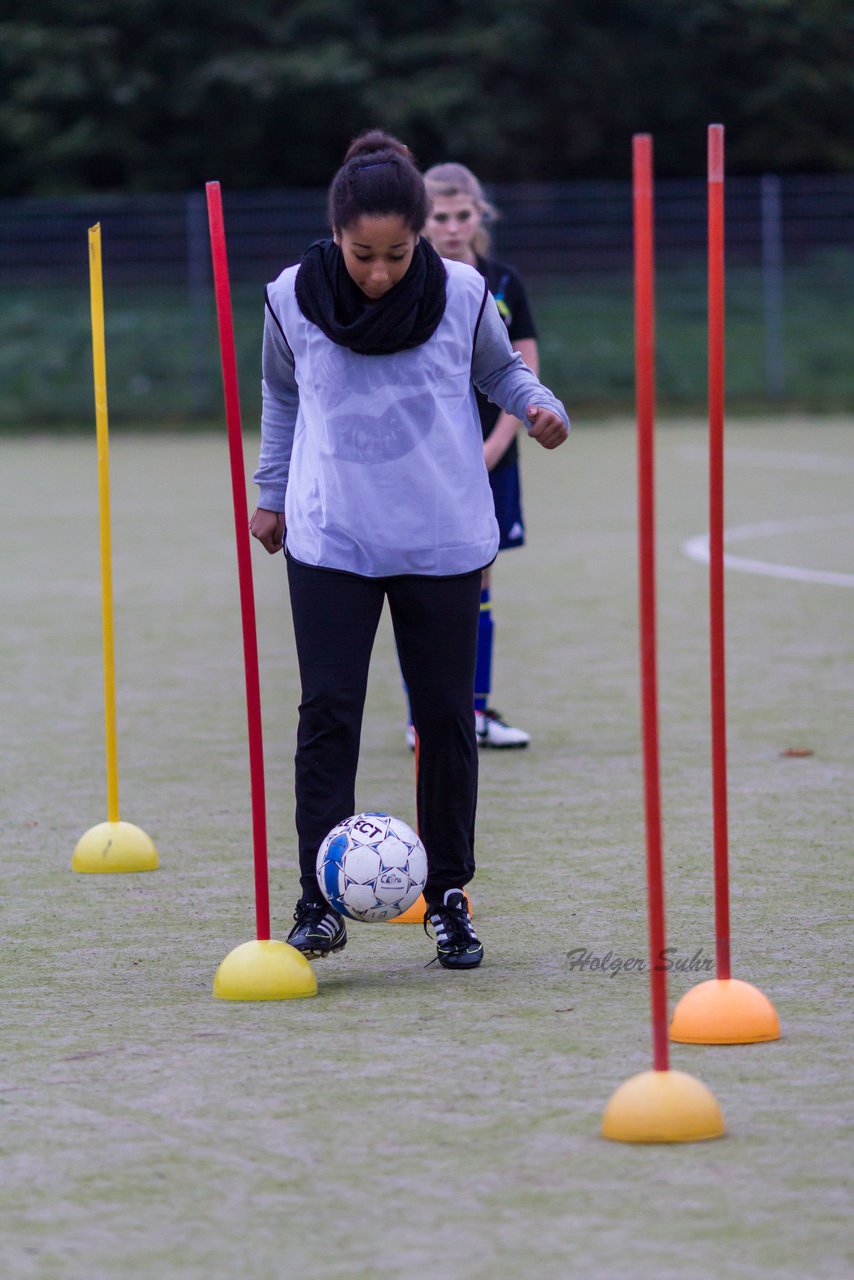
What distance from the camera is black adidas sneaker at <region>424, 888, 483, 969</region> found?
447cm

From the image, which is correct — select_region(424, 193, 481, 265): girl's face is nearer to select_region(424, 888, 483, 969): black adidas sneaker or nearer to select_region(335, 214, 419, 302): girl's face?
select_region(335, 214, 419, 302): girl's face

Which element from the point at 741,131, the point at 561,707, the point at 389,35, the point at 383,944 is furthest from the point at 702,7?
the point at 383,944

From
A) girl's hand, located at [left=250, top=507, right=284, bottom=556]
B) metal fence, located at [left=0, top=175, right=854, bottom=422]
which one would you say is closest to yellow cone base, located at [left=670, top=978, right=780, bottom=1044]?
girl's hand, located at [left=250, top=507, right=284, bottom=556]

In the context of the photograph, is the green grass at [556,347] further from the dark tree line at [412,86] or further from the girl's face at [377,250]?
the girl's face at [377,250]

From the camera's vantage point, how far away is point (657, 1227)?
115 inches

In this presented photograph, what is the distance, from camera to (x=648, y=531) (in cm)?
316

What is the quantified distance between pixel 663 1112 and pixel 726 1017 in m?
0.58

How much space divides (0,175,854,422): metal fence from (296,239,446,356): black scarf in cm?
2255

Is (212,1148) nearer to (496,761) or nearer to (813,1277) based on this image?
(813,1277)

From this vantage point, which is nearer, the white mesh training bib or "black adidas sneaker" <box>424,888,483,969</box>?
the white mesh training bib

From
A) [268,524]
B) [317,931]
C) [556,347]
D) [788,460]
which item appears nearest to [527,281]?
[556,347]

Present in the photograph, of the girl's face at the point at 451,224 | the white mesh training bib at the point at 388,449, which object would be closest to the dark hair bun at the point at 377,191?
the white mesh training bib at the point at 388,449

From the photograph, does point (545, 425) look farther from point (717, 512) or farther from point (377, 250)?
point (717, 512)

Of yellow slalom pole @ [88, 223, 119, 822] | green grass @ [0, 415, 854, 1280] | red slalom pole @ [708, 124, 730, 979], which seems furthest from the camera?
yellow slalom pole @ [88, 223, 119, 822]
